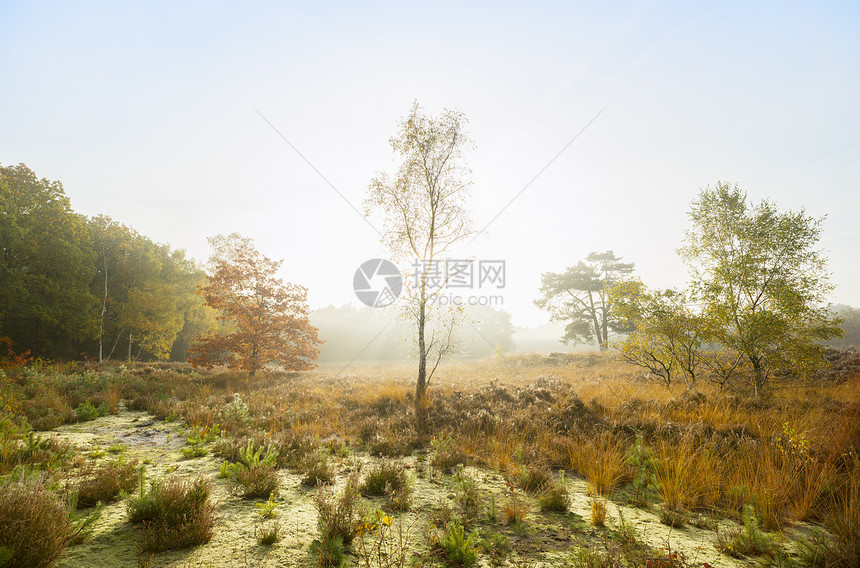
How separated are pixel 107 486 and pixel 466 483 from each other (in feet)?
14.5

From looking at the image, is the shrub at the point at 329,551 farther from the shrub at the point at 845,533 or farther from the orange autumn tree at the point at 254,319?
the orange autumn tree at the point at 254,319

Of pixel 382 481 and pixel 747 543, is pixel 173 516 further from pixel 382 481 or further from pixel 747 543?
pixel 747 543

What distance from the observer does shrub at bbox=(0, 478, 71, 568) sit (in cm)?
235

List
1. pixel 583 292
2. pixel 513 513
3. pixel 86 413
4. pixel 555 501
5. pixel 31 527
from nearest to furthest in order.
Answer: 1. pixel 31 527
2. pixel 513 513
3. pixel 555 501
4. pixel 86 413
5. pixel 583 292

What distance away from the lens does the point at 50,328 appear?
21703 mm

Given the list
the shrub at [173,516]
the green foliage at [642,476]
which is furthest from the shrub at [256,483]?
the green foliage at [642,476]

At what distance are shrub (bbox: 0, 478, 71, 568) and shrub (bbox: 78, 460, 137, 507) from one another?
1029mm

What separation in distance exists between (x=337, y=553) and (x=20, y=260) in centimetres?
2778

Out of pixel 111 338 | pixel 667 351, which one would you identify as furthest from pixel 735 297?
pixel 111 338

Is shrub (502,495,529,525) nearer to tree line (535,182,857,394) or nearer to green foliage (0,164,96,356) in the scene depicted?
tree line (535,182,857,394)

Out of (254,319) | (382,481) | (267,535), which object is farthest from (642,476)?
(254,319)

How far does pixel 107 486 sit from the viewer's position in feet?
12.4

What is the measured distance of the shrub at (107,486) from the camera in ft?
12.0

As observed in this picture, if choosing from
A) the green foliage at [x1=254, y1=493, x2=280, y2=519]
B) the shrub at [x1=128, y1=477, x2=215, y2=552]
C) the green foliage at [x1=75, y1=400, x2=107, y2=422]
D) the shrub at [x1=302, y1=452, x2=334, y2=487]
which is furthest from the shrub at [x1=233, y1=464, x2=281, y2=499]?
the green foliage at [x1=75, y1=400, x2=107, y2=422]
